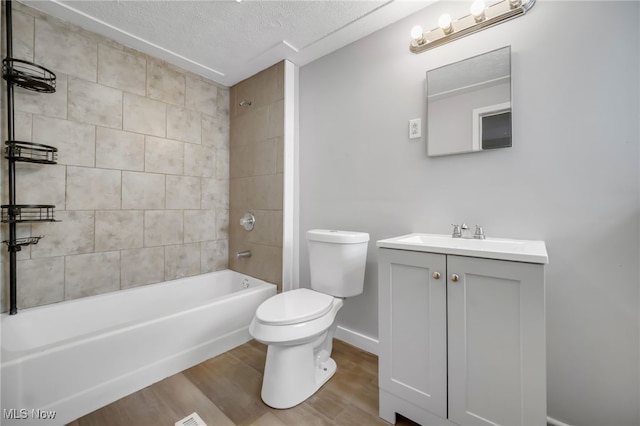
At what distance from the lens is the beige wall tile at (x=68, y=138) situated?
1633mm

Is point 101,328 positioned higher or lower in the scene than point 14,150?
lower

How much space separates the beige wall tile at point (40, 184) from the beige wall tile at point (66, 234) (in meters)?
0.10

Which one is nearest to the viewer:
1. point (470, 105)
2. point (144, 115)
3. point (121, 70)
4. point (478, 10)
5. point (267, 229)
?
point (478, 10)

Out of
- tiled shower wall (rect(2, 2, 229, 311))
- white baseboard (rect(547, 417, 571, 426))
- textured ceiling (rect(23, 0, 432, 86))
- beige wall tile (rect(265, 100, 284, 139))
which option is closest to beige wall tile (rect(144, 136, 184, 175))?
tiled shower wall (rect(2, 2, 229, 311))

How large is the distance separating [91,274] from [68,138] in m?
0.93

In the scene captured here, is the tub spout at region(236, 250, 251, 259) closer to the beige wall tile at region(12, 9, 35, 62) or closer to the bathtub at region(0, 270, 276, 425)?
the bathtub at region(0, 270, 276, 425)

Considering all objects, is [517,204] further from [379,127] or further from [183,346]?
[183,346]

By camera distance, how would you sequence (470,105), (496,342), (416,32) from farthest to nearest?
1. (416,32)
2. (470,105)
3. (496,342)

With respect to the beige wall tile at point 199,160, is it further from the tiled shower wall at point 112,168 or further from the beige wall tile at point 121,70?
the beige wall tile at point 121,70

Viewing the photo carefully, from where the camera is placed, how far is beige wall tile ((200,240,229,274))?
247 centimetres

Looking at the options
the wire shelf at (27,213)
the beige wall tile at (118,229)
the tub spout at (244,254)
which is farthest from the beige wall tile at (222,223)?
the wire shelf at (27,213)

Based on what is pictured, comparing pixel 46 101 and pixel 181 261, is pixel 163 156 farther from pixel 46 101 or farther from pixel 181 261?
pixel 181 261

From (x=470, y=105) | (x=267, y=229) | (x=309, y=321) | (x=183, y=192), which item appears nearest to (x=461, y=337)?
(x=309, y=321)

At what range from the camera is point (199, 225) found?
2.43 m
